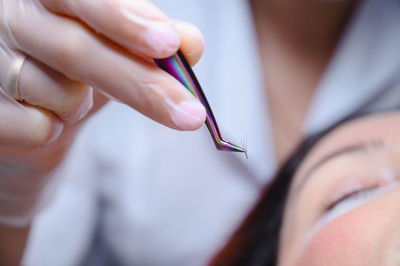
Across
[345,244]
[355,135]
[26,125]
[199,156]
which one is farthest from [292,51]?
[26,125]

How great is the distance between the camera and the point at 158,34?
1.37 ft

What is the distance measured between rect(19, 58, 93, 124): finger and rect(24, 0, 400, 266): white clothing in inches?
19.2

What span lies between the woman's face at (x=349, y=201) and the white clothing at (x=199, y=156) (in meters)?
0.34

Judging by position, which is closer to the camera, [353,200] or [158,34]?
[158,34]

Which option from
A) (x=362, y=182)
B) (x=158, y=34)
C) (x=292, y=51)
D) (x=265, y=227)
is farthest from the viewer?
(x=292, y=51)

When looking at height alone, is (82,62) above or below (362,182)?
above

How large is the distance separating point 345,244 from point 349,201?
0.41 feet

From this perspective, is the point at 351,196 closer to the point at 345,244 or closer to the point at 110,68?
the point at 345,244

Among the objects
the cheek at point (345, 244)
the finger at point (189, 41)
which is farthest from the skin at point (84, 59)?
the cheek at point (345, 244)

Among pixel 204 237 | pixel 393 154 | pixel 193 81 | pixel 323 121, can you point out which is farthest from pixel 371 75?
pixel 193 81

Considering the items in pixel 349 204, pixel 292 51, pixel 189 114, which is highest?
pixel 189 114

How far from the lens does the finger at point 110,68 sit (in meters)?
0.46

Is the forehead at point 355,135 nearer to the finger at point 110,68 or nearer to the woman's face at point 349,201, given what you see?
the woman's face at point 349,201

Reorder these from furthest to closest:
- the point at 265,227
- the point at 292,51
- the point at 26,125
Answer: the point at 292,51
the point at 265,227
the point at 26,125
